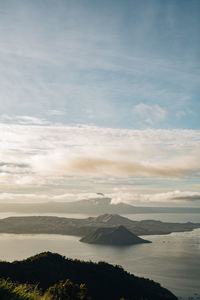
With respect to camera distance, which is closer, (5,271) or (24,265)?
(5,271)

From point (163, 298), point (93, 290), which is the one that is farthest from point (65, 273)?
point (163, 298)

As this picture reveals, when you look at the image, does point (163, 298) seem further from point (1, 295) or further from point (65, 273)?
point (1, 295)

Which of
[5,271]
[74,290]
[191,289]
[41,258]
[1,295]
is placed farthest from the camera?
[191,289]

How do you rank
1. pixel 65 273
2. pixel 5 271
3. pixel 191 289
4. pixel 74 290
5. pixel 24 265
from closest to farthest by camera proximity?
pixel 74 290 < pixel 5 271 < pixel 24 265 < pixel 65 273 < pixel 191 289

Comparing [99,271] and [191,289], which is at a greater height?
[99,271]

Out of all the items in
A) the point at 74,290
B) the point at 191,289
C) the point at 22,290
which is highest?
the point at 22,290

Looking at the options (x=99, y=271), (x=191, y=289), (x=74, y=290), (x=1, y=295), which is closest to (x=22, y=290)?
(x=1, y=295)

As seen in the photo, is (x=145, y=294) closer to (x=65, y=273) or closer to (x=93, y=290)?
(x=93, y=290)
